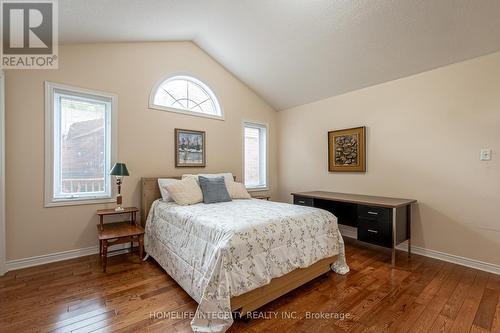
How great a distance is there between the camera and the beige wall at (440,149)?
2486mm

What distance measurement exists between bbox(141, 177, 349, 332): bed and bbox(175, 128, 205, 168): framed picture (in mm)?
1166

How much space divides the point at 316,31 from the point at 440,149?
6.87 feet

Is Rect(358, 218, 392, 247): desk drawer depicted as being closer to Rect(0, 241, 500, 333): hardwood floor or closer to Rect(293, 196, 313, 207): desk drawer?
Rect(0, 241, 500, 333): hardwood floor

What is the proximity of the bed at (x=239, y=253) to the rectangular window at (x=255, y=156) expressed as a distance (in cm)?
211

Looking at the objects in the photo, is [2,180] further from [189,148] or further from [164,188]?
[189,148]

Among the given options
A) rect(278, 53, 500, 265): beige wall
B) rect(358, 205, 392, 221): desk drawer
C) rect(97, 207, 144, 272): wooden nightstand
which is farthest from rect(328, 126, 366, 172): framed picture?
rect(97, 207, 144, 272): wooden nightstand

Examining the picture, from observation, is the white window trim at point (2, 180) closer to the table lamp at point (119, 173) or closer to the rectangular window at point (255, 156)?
the table lamp at point (119, 173)

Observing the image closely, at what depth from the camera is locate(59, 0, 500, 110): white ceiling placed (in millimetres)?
2275

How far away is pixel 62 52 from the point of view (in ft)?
9.07

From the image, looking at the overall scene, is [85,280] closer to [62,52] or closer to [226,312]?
[226,312]

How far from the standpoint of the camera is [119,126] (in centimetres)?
314

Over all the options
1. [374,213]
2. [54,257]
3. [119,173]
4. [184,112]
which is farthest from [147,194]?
[374,213]

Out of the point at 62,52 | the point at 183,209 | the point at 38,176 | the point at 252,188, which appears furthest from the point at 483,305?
the point at 62,52

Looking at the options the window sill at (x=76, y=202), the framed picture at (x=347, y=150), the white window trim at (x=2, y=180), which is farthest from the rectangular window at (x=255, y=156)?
the white window trim at (x=2, y=180)
